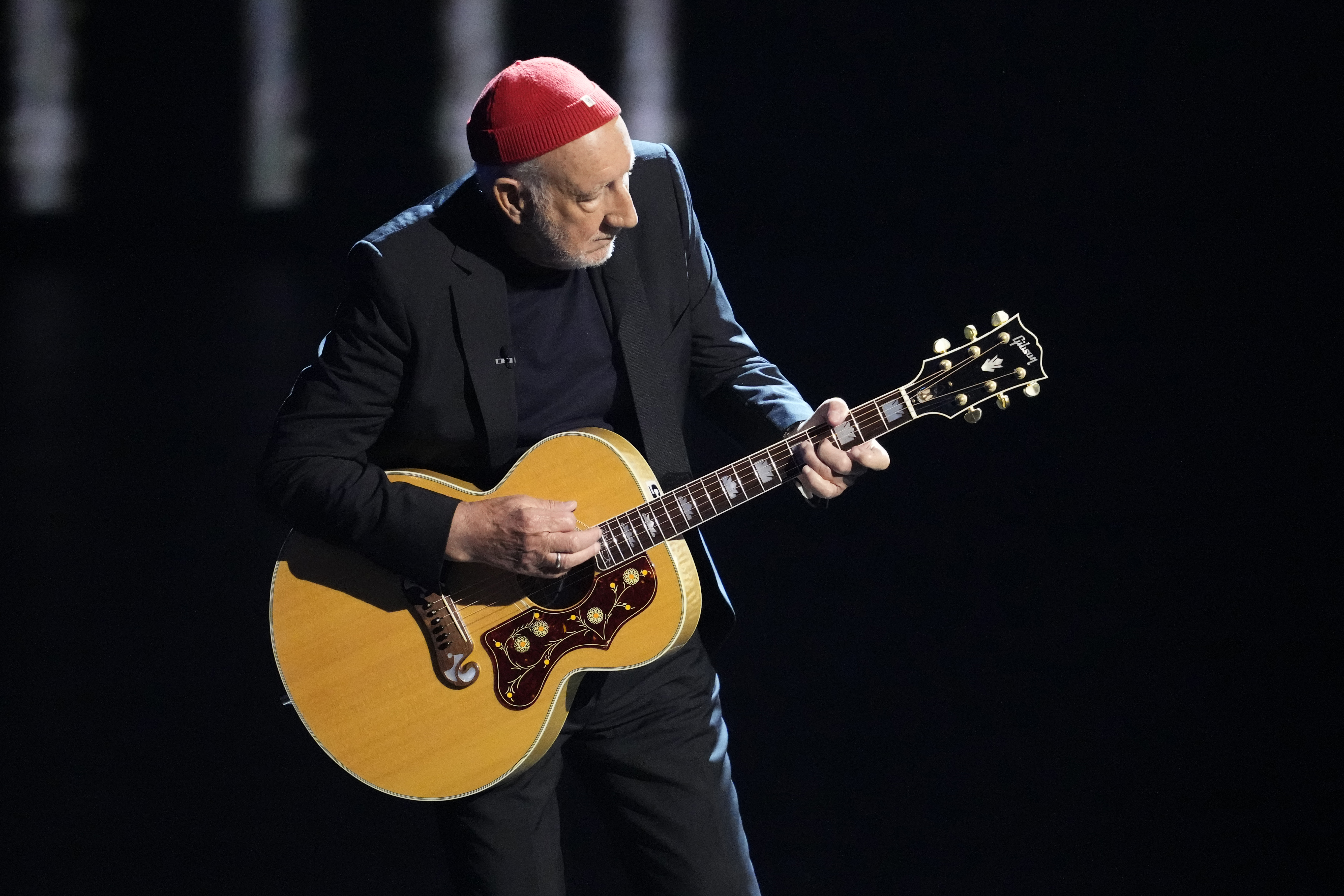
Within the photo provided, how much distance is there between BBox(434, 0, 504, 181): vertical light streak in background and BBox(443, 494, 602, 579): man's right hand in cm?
209

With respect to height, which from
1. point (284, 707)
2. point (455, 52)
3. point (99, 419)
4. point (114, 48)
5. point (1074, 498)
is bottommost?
point (1074, 498)

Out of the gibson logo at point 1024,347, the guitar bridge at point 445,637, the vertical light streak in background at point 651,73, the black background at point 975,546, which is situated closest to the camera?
the gibson logo at point 1024,347

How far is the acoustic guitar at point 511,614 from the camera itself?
2.04 meters

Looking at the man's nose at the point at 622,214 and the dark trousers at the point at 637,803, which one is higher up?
the man's nose at the point at 622,214

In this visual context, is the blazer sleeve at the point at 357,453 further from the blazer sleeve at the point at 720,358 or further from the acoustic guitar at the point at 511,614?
the blazer sleeve at the point at 720,358

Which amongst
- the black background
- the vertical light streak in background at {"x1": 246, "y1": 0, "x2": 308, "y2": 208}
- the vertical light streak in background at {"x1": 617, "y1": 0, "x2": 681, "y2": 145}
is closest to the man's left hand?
the black background

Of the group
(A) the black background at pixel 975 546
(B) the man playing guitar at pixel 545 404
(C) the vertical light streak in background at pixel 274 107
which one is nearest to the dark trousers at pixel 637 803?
(B) the man playing guitar at pixel 545 404

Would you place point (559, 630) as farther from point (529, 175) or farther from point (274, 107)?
point (274, 107)

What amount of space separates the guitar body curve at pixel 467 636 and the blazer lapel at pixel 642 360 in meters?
0.06

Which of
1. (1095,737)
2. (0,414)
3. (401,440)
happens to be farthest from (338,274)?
(1095,737)

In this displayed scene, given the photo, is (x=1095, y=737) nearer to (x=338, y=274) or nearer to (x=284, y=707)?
(x=284, y=707)

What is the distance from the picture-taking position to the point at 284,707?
370cm

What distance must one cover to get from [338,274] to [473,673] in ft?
8.53

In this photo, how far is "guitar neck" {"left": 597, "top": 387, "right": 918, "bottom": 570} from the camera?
204 cm
